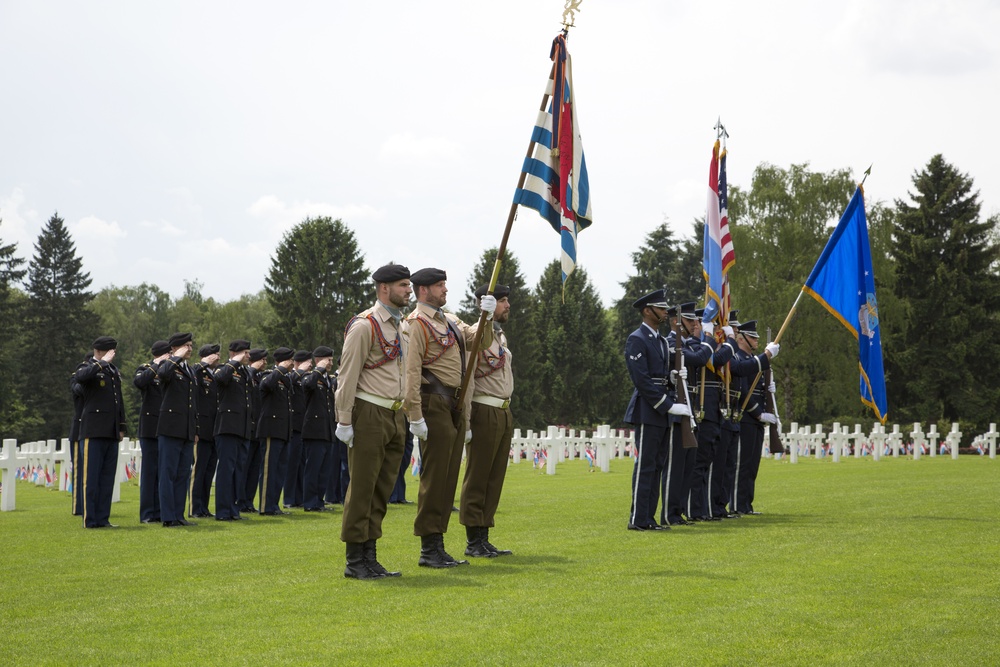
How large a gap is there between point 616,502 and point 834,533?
4797 mm

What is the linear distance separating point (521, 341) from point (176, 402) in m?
55.0

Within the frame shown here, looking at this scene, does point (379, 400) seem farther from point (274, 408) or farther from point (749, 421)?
point (749, 421)

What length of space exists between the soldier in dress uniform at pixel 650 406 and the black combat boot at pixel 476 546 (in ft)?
7.85

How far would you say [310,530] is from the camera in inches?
461

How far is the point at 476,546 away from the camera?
912 centimetres

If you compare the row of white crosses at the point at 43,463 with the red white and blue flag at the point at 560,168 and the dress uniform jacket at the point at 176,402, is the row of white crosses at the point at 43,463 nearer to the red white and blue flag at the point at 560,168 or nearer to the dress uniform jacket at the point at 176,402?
the dress uniform jacket at the point at 176,402

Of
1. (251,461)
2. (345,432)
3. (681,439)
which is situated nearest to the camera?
(345,432)

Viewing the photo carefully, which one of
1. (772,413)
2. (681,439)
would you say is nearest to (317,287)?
(772,413)

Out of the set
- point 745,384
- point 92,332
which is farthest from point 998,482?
point 92,332

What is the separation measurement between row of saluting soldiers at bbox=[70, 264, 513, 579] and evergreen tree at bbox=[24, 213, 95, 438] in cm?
5445

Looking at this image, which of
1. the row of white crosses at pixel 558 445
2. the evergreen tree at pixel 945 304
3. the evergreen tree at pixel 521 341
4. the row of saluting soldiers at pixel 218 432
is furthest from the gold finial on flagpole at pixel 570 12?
the evergreen tree at pixel 521 341

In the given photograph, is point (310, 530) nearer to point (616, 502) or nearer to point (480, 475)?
point (480, 475)

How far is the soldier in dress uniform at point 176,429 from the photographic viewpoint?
1241 centimetres

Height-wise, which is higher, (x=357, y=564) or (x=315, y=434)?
(x=315, y=434)
